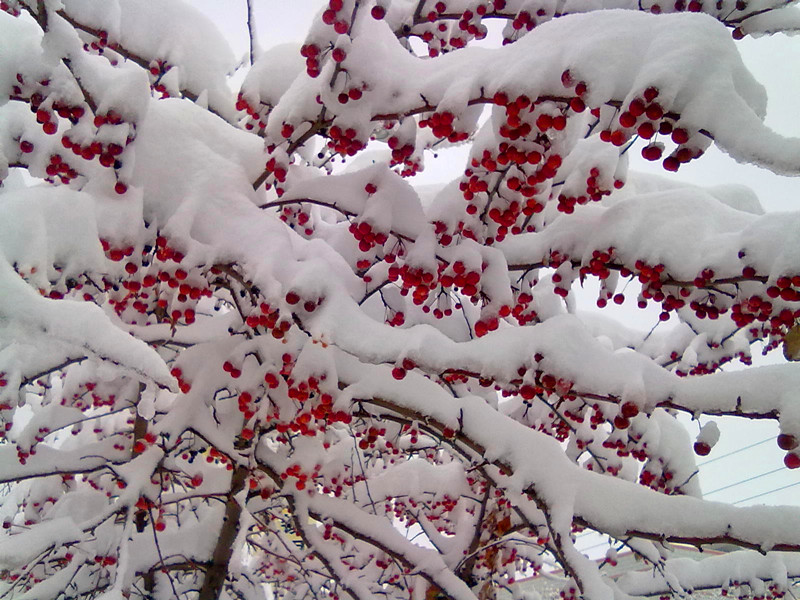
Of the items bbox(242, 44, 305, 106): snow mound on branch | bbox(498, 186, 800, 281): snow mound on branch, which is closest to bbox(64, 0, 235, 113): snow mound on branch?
bbox(242, 44, 305, 106): snow mound on branch

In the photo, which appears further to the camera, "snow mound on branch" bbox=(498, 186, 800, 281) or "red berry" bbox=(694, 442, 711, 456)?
"red berry" bbox=(694, 442, 711, 456)

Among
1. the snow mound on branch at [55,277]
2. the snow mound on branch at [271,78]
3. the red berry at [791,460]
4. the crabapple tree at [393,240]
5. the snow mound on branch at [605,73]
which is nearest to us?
the snow mound on branch at [605,73]

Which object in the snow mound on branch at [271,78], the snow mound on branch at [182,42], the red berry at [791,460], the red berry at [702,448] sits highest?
the snow mound on branch at [182,42]

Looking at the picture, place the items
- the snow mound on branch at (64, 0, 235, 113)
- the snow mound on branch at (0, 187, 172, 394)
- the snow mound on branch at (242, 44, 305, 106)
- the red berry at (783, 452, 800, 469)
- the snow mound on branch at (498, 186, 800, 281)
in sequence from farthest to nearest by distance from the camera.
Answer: the snow mound on branch at (64, 0, 235, 113) < the snow mound on branch at (242, 44, 305, 106) < the snow mound on branch at (498, 186, 800, 281) < the red berry at (783, 452, 800, 469) < the snow mound on branch at (0, 187, 172, 394)

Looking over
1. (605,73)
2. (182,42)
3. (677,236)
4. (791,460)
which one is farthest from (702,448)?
(182,42)

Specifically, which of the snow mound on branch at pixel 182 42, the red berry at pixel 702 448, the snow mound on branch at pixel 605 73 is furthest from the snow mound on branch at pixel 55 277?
the red berry at pixel 702 448

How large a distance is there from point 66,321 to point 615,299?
2924mm

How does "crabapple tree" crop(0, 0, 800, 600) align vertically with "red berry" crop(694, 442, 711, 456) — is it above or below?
above

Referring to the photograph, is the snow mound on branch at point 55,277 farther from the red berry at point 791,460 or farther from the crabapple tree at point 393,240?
the red berry at point 791,460

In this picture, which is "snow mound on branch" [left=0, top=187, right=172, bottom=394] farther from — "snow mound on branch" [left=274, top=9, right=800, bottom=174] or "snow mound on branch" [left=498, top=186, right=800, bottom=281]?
"snow mound on branch" [left=498, top=186, right=800, bottom=281]

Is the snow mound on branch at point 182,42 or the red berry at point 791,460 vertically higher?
the snow mound on branch at point 182,42

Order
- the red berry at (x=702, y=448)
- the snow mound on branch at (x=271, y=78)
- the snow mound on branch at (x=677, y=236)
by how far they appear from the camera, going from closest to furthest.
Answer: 1. the snow mound on branch at (x=677, y=236)
2. the red berry at (x=702, y=448)
3. the snow mound on branch at (x=271, y=78)

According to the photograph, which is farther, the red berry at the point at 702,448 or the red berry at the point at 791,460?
the red berry at the point at 702,448

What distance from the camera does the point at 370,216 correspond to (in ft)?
9.30
